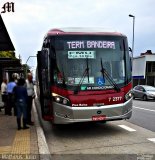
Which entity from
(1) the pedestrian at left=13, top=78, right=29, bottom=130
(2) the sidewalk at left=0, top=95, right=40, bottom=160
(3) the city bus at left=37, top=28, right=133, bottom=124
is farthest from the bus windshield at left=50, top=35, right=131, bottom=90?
(2) the sidewalk at left=0, top=95, right=40, bottom=160

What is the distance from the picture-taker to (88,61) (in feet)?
34.9

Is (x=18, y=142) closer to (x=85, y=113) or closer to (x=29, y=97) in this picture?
(x=85, y=113)

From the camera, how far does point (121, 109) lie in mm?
10633

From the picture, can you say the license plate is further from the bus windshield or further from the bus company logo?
the bus company logo

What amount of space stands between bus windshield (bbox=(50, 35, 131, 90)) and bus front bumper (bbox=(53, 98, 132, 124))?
1.91 ft

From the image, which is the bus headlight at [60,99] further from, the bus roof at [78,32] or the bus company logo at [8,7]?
the bus company logo at [8,7]

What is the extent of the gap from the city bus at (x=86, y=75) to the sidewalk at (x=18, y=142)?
0.93 metres

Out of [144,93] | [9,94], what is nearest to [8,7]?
[9,94]

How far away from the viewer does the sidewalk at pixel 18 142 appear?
7.57 metres

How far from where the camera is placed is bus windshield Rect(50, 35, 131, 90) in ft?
34.3

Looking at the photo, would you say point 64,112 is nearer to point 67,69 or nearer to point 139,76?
point 67,69

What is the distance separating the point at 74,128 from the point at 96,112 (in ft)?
8.21

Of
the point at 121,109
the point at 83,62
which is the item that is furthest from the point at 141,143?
the point at 83,62

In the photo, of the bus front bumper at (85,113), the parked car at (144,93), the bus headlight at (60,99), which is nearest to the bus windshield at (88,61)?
the bus headlight at (60,99)
